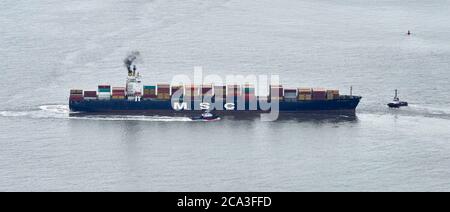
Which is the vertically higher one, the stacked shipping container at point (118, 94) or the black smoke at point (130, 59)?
the black smoke at point (130, 59)

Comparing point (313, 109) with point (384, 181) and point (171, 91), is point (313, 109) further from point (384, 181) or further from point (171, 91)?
point (384, 181)

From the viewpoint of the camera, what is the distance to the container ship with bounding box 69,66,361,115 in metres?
162

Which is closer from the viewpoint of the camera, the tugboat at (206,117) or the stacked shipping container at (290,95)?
the tugboat at (206,117)

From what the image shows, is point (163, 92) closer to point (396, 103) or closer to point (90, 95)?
point (90, 95)

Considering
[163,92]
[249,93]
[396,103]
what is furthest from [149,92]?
[396,103]

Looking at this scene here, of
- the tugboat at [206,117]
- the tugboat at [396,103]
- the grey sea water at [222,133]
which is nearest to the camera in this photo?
the grey sea water at [222,133]

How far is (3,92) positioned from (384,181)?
67527mm

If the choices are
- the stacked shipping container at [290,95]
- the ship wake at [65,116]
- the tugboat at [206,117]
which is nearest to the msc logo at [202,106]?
the tugboat at [206,117]

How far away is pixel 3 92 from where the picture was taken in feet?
554

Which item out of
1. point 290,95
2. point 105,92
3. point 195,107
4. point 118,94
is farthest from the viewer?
point 105,92

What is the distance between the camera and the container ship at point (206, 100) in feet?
530

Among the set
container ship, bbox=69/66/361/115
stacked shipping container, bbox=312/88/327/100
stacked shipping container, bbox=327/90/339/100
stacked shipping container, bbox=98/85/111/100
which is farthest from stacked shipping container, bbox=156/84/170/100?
stacked shipping container, bbox=327/90/339/100

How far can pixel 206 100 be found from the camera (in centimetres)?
16175

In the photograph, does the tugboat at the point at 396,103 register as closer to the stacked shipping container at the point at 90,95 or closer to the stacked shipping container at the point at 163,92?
the stacked shipping container at the point at 163,92
